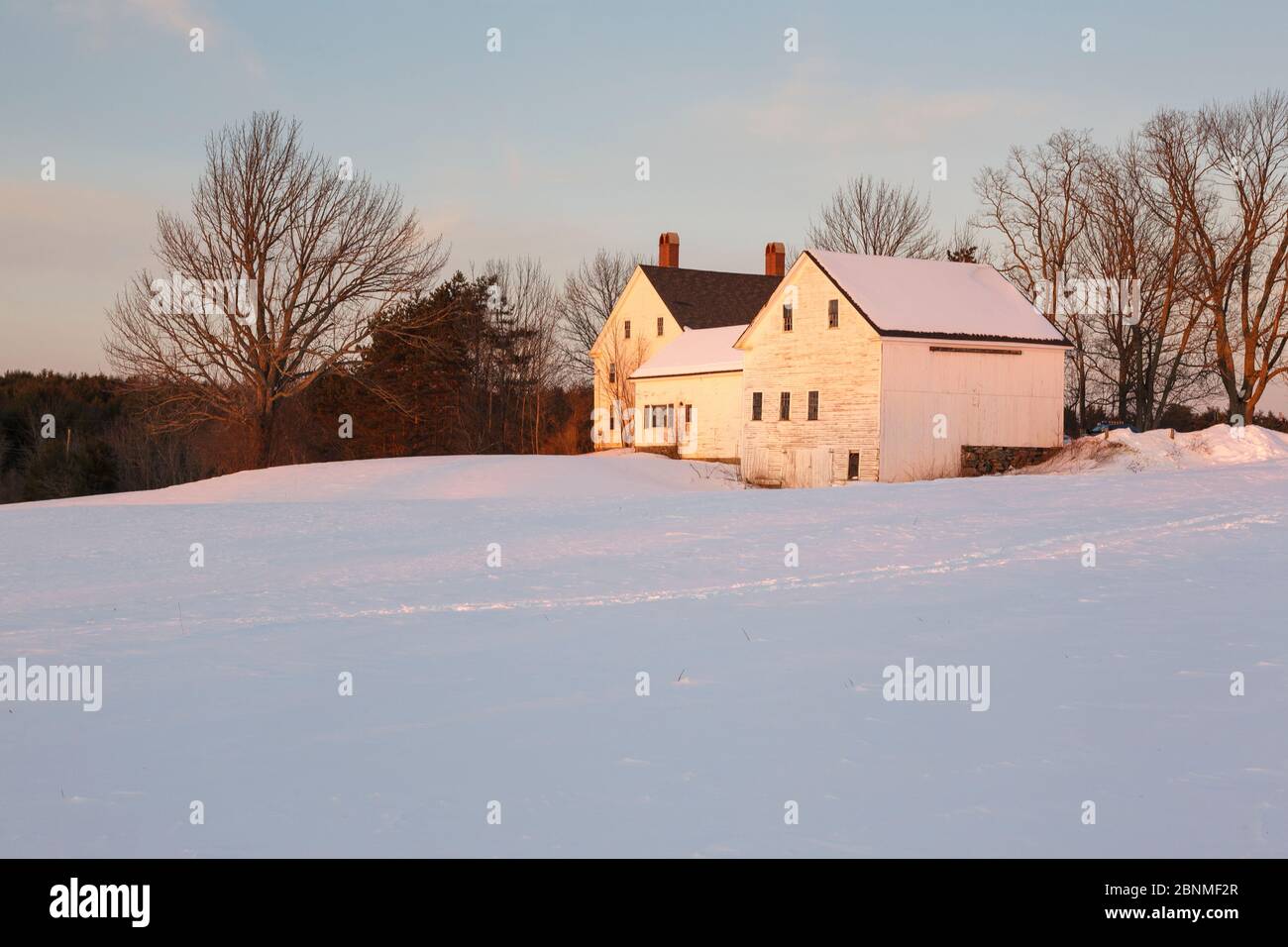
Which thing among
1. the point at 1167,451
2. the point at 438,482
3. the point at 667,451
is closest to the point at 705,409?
the point at 667,451

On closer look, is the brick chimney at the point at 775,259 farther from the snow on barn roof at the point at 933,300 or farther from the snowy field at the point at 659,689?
the snowy field at the point at 659,689

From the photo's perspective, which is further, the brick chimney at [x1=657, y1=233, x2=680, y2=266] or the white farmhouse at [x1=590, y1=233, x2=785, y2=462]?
the brick chimney at [x1=657, y1=233, x2=680, y2=266]

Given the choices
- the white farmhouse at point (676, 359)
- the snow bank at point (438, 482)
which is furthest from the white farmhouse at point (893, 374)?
the white farmhouse at point (676, 359)

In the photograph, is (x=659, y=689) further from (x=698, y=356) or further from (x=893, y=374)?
Answer: (x=698, y=356)

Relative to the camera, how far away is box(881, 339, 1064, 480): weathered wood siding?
36250 mm

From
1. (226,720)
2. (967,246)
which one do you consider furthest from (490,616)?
(967,246)

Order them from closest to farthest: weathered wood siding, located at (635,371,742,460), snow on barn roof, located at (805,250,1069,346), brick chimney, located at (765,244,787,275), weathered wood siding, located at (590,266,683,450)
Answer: snow on barn roof, located at (805,250,1069,346) → weathered wood siding, located at (635,371,742,460) → weathered wood siding, located at (590,266,683,450) → brick chimney, located at (765,244,787,275)

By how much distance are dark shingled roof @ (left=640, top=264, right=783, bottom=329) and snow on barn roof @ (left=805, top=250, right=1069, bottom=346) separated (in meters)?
18.0

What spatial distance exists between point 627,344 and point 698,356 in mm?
10622

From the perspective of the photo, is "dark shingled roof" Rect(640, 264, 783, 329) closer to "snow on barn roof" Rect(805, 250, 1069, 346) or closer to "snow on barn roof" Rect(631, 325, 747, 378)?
"snow on barn roof" Rect(631, 325, 747, 378)

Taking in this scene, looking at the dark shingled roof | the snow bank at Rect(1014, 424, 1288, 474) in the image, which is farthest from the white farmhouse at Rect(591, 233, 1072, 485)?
the dark shingled roof

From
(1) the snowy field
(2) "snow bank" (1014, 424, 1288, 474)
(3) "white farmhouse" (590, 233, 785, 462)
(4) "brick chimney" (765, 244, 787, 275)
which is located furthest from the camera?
(4) "brick chimney" (765, 244, 787, 275)

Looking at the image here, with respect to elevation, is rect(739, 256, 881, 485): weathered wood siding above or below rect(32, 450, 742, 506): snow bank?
above
